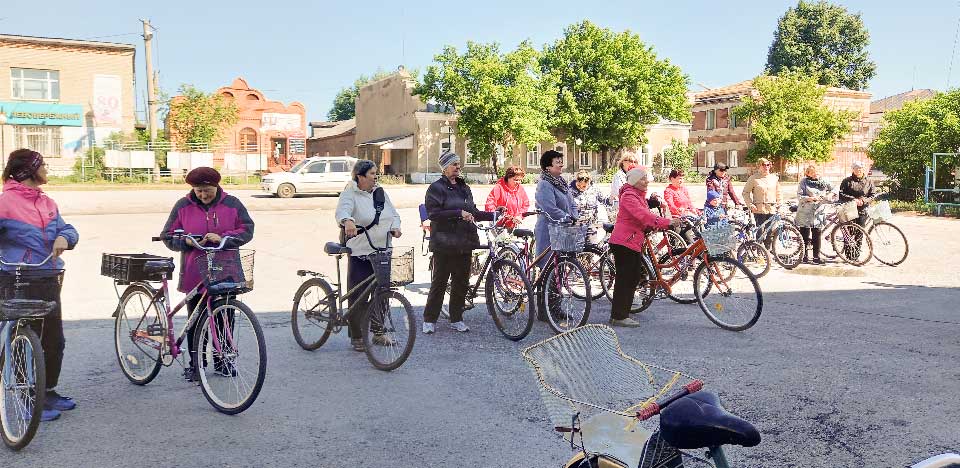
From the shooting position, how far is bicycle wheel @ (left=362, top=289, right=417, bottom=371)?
257 inches

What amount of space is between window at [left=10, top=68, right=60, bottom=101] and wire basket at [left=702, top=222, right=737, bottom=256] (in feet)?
151

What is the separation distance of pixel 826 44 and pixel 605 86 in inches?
1374

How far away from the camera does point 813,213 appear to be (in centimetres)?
1360

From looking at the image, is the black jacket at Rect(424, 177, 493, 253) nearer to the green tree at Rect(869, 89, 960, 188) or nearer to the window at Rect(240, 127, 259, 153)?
the green tree at Rect(869, 89, 960, 188)

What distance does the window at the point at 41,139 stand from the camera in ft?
144

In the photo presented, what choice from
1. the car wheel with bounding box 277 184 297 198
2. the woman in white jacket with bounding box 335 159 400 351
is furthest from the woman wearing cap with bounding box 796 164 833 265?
the car wheel with bounding box 277 184 297 198

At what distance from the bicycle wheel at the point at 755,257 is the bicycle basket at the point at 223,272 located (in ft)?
29.0

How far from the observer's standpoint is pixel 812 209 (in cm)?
1359

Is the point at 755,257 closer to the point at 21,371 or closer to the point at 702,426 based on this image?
the point at 21,371

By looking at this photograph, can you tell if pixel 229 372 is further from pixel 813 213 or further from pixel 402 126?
pixel 402 126

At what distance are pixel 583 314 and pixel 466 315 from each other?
70.1 inches

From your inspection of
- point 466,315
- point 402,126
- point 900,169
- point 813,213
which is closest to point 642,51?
point 402,126

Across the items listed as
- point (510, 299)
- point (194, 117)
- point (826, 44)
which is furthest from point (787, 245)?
point (826, 44)

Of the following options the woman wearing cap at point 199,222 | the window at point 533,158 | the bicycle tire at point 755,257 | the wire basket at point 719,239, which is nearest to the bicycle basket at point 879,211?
the bicycle tire at point 755,257
